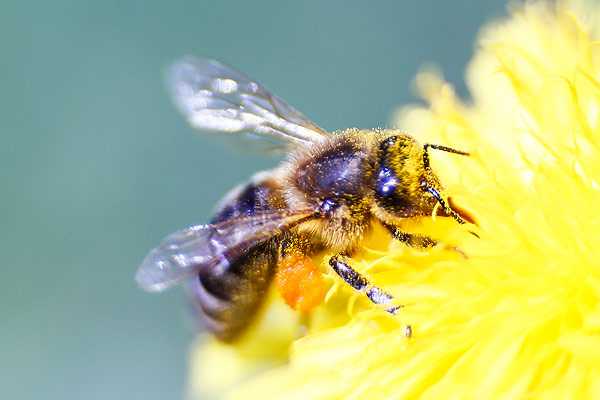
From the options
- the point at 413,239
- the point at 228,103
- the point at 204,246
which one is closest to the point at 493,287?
the point at 413,239

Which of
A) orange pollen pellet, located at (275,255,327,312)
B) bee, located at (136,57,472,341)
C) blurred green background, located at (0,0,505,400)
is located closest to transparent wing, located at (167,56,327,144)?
bee, located at (136,57,472,341)

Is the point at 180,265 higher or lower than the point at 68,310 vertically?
lower

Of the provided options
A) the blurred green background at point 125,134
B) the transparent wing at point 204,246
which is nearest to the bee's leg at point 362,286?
the transparent wing at point 204,246

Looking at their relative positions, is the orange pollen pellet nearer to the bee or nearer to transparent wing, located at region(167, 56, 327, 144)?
the bee

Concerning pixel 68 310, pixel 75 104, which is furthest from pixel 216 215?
pixel 75 104

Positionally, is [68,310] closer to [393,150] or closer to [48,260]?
[48,260]

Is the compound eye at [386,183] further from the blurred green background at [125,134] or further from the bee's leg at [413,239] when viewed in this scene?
the blurred green background at [125,134]

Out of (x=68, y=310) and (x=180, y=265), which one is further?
(x=68, y=310)

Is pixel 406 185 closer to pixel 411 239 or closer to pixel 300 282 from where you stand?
pixel 411 239
